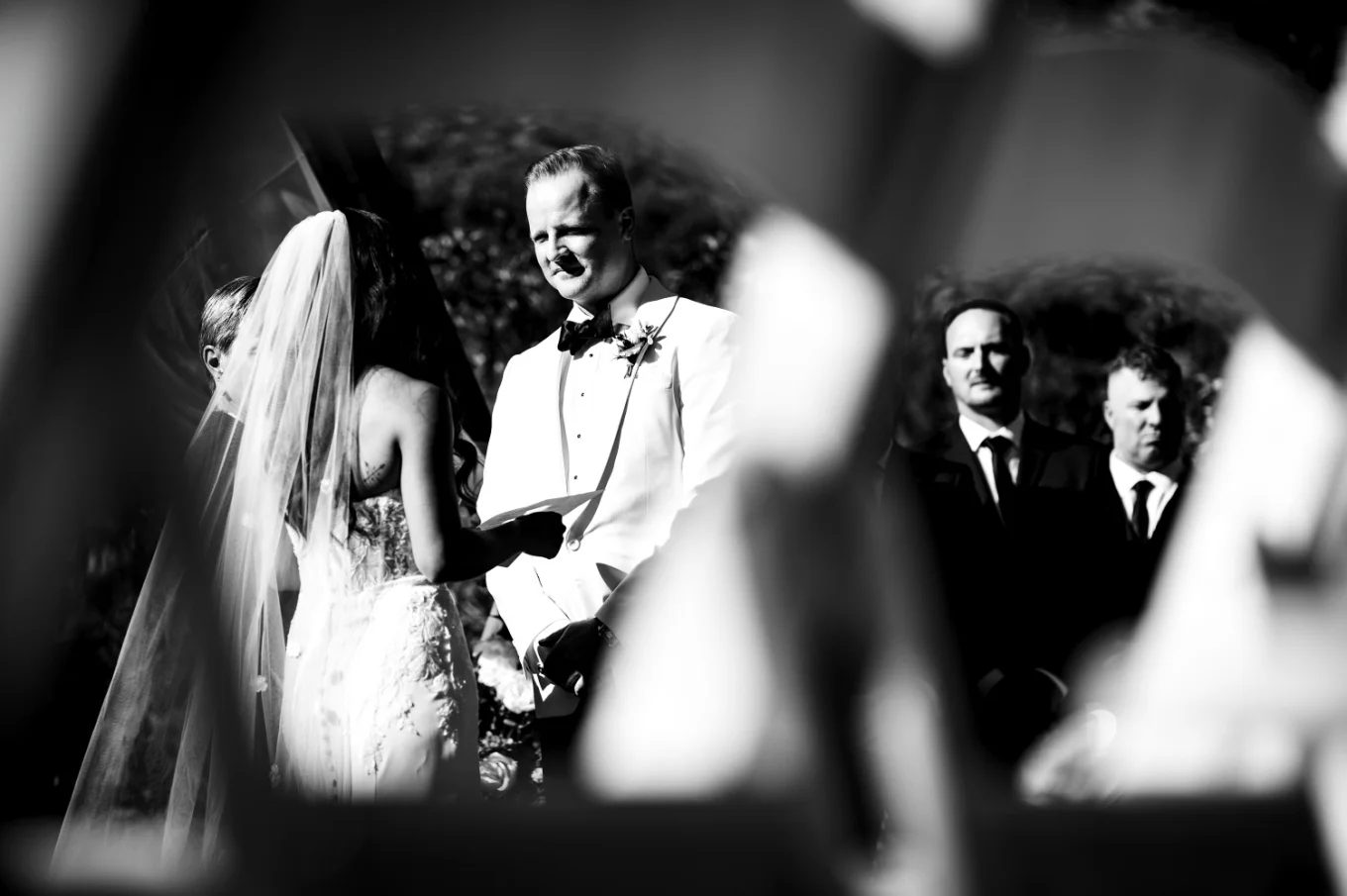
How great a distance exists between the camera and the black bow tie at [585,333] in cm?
182

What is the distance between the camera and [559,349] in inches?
72.1

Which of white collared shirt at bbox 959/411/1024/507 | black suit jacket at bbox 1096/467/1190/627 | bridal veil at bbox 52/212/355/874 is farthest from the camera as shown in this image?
white collared shirt at bbox 959/411/1024/507

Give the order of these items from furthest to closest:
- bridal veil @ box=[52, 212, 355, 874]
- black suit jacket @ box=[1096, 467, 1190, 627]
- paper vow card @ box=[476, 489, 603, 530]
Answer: black suit jacket @ box=[1096, 467, 1190, 627] < paper vow card @ box=[476, 489, 603, 530] < bridal veil @ box=[52, 212, 355, 874]

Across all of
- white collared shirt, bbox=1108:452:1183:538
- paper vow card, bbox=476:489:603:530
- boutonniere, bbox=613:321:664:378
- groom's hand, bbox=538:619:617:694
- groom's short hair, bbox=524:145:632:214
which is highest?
groom's short hair, bbox=524:145:632:214

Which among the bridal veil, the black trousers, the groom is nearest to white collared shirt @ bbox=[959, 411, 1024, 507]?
the groom

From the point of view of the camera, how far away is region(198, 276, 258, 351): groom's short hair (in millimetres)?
1705

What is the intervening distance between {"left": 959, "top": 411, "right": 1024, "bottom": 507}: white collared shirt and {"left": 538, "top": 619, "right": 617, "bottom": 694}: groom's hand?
0.74m

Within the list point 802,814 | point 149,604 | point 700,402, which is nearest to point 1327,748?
point 802,814

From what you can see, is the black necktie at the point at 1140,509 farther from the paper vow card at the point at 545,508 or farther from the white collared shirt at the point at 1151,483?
the paper vow card at the point at 545,508

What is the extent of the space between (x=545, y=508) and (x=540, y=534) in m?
0.04

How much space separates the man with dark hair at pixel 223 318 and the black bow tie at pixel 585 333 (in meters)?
0.46

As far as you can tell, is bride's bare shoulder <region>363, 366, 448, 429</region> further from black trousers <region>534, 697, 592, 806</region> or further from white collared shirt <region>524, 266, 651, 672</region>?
black trousers <region>534, 697, 592, 806</region>

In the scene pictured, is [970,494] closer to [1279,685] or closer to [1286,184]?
[1286,184]

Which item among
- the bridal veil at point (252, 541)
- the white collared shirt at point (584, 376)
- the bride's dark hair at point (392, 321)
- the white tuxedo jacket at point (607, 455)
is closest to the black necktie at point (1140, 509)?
the white tuxedo jacket at point (607, 455)
